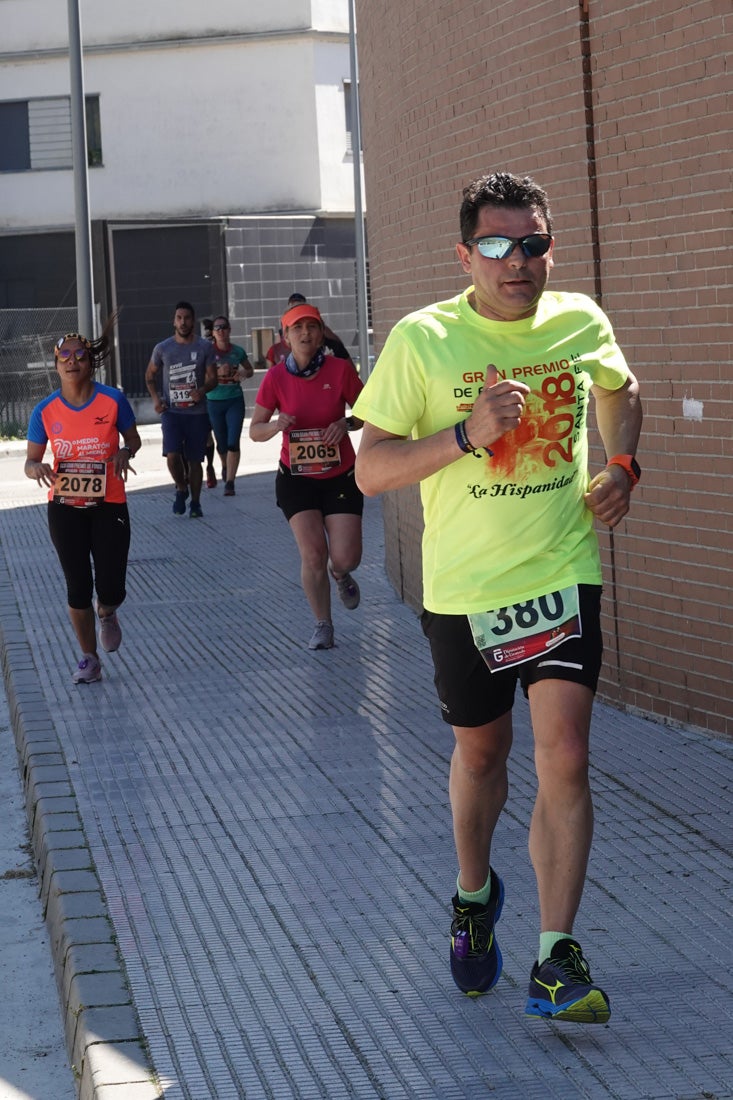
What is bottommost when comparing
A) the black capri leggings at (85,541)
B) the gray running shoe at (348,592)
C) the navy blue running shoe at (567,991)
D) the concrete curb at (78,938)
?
the concrete curb at (78,938)

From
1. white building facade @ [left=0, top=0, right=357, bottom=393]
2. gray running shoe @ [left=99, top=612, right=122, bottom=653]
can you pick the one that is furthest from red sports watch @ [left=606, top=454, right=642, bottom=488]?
white building facade @ [left=0, top=0, right=357, bottom=393]

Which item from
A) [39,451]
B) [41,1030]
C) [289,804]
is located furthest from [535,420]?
[39,451]

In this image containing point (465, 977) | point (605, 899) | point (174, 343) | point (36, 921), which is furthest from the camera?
point (174, 343)

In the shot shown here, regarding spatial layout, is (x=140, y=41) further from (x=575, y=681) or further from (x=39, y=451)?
(x=575, y=681)

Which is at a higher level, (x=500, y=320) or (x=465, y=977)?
(x=500, y=320)

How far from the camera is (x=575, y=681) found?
14.7 ft

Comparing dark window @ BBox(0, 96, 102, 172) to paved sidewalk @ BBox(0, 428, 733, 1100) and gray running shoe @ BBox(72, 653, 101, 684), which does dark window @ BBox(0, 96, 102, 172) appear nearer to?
Answer: paved sidewalk @ BBox(0, 428, 733, 1100)

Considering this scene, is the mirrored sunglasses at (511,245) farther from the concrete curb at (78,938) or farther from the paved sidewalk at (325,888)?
the concrete curb at (78,938)

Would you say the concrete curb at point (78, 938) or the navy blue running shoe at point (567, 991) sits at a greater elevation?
the navy blue running shoe at point (567, 991)

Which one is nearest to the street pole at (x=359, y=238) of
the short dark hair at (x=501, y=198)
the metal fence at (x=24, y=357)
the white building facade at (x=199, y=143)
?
the white building facade at (x=199, y=143)

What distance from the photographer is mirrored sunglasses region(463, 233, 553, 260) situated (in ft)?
14.4

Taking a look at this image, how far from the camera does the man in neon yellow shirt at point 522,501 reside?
443cm

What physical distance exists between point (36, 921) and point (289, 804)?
1099 millimetres

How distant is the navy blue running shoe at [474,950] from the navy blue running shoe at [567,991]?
0.97 ft
